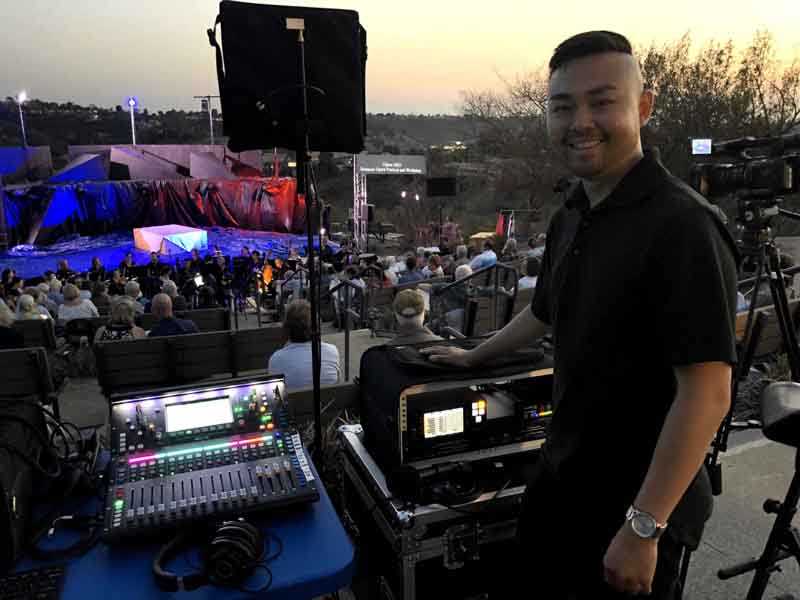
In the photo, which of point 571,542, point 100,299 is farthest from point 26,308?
point 571,542

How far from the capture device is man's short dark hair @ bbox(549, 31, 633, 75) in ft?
4.11

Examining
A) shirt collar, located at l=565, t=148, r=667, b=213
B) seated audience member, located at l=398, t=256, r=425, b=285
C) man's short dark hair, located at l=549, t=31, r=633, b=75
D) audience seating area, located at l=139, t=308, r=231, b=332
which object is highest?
man's short dark hair, located at l=549, t=31, r=633, b=75

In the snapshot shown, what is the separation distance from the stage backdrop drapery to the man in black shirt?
28.0 meters

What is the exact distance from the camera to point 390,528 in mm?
1938

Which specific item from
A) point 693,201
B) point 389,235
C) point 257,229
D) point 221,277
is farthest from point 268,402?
point 389,235

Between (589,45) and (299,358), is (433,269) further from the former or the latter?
(589,45)

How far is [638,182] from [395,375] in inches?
38.4

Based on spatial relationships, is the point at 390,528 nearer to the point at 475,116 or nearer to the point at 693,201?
the point at 693,201

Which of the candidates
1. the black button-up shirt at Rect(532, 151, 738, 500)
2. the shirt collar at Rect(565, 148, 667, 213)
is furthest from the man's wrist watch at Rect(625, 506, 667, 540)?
the shirt collar at Rect(565, 148, 667, 213)

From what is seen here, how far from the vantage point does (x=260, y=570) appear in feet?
4.59

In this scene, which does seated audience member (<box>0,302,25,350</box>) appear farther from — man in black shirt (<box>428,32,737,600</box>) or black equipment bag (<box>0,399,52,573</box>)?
man in black shirt (<box>428,32,737,600</box>)

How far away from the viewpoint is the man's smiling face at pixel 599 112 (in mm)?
1256

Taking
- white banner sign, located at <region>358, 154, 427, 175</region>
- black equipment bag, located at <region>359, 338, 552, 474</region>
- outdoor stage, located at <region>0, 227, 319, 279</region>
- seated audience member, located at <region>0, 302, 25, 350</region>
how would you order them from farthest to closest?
white banner sign, located at <region>358, 154, 427, 175</region> → outdoor stage, located at <region>0, 227, 319, 279</region> → seated audience member, located at <region>0, 302, 25, 350</region> → black equipment bag, located at <region>359, 338, 552, 474</region>

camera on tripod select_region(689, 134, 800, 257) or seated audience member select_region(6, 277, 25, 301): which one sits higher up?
camera on tripod select_region(689, 134, 800, 257)
